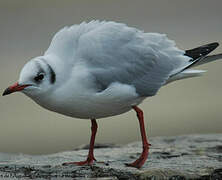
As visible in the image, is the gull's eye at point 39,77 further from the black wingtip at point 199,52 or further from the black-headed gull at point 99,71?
the black wingtip at point 199,52

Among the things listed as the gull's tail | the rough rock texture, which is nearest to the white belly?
the rough rock texture

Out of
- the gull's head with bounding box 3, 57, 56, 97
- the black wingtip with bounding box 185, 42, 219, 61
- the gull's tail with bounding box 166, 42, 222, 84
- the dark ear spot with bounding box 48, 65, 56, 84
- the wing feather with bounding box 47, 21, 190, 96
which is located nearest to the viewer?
the gull's head with bounding box 3, 57, 56, 97

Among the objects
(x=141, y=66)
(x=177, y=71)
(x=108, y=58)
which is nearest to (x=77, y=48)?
(x=108, y=58)

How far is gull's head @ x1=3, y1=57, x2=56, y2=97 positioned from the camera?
411cm

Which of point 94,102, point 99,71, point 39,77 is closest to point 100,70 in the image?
point 99,71

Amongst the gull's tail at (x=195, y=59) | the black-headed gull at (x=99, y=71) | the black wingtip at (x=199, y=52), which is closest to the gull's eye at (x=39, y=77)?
the black-headed gull at (x=99, y=71)

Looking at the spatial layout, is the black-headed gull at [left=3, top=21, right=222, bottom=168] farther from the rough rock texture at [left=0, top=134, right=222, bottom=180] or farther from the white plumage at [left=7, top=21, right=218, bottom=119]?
the rough rock texture at [left=0, top=134, right=222, bottom=180]

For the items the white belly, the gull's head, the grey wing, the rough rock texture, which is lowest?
the rough rock texture

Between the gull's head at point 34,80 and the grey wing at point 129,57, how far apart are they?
38 centimetres

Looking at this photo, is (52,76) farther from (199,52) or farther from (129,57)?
(199,52)

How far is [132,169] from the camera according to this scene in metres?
4.38

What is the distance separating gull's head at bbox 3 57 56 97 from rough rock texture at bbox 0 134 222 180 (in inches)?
25.8

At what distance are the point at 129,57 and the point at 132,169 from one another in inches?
40.6

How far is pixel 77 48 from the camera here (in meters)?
4.45
